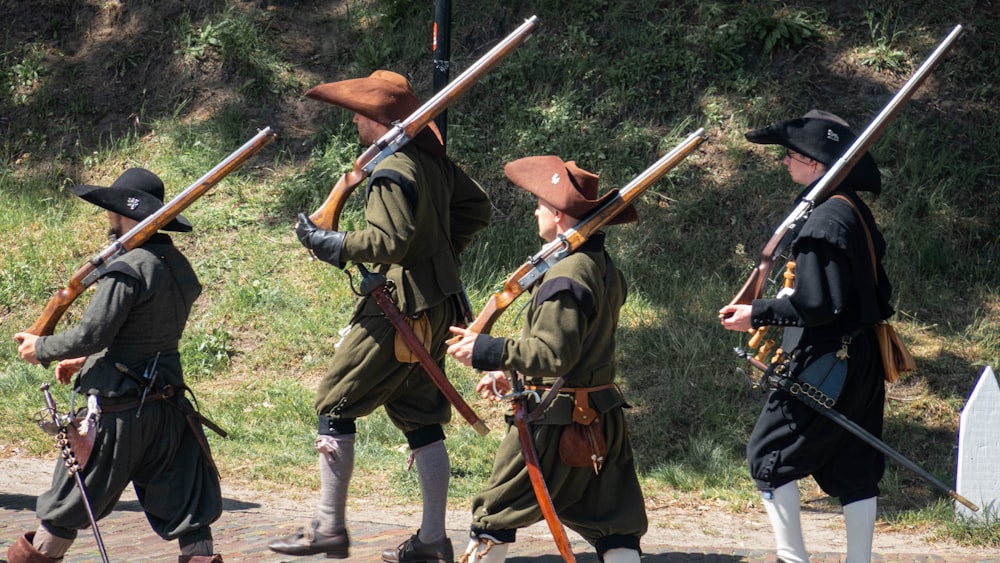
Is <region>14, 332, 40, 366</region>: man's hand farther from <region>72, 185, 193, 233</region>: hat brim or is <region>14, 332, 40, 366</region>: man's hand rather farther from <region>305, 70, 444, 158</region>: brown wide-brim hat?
<region>305, 70, 444, 158</region>: brown wide-brim hat

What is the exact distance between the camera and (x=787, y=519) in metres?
5.11

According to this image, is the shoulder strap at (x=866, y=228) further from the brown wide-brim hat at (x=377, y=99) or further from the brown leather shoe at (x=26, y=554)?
the brown leather shoe at (x=26, y=554)

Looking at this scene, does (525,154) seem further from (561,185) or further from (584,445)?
(584,445)

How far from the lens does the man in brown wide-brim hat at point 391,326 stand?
5637 millimetres

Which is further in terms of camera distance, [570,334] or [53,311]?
[53,311]

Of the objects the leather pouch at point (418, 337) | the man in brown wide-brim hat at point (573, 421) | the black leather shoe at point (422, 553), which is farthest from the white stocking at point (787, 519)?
the leather pouch at point (418, 337)

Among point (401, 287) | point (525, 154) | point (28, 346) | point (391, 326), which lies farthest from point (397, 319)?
point (525, 154)

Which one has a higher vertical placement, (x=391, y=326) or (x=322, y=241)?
(x=322, y=241)

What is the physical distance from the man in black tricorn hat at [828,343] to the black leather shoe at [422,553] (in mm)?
1671

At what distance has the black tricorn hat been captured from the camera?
5.26 m

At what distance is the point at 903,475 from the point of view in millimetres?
7473

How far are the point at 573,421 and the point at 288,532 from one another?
248 cm

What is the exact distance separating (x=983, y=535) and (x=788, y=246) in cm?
245

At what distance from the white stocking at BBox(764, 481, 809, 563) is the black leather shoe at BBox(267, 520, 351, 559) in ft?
7.04
